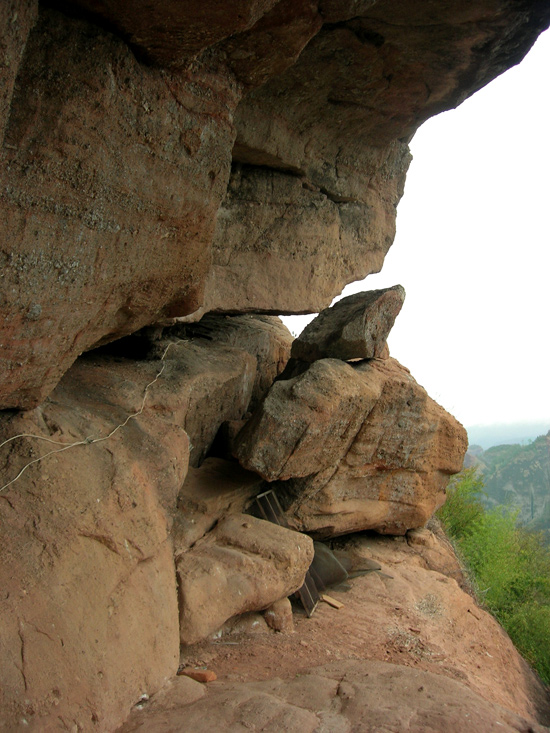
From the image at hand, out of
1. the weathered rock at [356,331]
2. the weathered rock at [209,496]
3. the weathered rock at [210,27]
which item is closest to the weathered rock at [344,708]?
the weathered rock at [209,496]

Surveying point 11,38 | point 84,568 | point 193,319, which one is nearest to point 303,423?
point 193,319

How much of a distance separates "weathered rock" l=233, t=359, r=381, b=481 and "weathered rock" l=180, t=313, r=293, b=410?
4.16 feet

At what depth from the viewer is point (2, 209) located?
2.64 meters

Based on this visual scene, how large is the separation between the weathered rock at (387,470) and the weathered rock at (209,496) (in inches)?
21.2

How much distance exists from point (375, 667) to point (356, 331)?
313cm

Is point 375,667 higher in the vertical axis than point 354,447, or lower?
lower

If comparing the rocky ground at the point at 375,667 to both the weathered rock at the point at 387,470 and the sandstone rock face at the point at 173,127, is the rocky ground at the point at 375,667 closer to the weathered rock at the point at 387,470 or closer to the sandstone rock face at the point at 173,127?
the weathered rock at the point at 387,470

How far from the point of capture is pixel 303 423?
5016mm

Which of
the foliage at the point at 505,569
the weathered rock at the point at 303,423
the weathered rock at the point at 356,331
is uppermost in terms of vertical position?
the weathered rock at the point at 356,331

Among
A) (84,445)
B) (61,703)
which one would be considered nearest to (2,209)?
(84,445)

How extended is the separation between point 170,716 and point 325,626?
2.09 m

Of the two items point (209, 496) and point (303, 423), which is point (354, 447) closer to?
point (303, 423)

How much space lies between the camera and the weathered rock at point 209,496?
14.8 ft

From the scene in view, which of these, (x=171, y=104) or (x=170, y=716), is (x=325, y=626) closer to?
(x=170, y=716)
